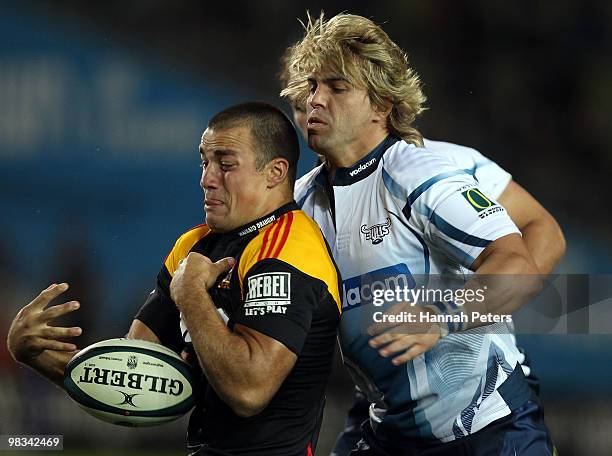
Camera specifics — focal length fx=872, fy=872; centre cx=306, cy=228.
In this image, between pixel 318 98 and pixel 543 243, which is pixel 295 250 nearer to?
pixel 318 98

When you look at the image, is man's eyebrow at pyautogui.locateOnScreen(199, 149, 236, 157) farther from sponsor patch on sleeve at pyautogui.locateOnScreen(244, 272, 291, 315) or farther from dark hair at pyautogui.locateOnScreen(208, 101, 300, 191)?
sponsor patch on sleeve at pyautogui.locateOnScreen(244, 272, 291, 315)

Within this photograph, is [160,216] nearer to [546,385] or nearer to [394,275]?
[546,385]

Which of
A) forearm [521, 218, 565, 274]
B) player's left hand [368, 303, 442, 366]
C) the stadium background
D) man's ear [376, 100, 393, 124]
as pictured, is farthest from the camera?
the stadium background

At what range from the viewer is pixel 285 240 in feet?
8.75

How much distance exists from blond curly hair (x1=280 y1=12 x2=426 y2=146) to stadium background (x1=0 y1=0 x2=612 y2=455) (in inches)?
131

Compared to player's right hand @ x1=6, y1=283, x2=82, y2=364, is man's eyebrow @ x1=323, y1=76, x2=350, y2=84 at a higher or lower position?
higher

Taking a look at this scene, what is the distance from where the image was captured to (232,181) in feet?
9.31

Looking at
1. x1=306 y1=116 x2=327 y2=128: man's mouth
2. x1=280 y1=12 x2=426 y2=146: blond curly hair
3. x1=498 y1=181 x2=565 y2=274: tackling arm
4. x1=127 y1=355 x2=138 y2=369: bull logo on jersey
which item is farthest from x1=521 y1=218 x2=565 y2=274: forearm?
x1=127 y1=355 x2=138 y2=369: bull logo on jersey

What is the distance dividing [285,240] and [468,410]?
0.92 metres

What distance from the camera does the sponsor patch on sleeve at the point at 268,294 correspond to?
2510mm

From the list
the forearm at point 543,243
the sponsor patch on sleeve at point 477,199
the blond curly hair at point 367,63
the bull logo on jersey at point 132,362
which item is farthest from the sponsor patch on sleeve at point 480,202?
the bull logo on jersey at point 132,362

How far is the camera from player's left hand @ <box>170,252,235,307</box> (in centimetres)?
261

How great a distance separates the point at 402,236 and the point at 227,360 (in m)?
0.80

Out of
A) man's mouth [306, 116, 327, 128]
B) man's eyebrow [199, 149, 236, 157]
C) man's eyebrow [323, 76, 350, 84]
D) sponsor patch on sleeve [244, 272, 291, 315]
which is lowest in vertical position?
sponsor patch on sleeve [244, 272, 291, 315]
